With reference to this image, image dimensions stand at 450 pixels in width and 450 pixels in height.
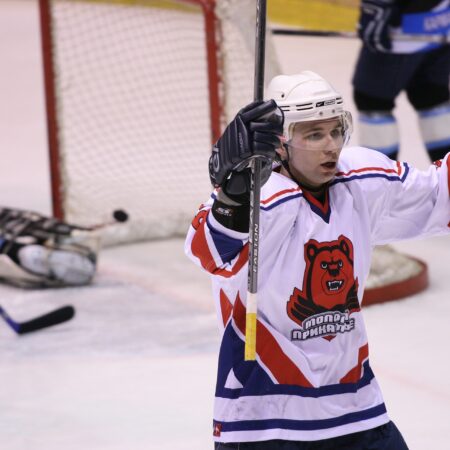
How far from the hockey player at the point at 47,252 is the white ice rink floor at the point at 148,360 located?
59mm

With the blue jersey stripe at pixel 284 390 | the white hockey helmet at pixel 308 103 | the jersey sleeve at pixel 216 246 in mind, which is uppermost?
the white hockey helmet at pixel 308 103

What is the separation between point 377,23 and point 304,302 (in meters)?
2.22

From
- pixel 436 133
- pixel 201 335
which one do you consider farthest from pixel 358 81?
pixel 201 335

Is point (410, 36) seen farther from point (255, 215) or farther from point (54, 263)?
point (255, 215)

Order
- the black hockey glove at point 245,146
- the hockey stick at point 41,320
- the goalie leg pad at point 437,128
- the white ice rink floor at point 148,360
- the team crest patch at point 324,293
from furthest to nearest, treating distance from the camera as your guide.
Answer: the goalie leg pad at point 437,128 → the hockey stick at point 41,320 → the white ice rink floor at point 148,360 → the team crest patch at point 324,293 → the black hockey glove at point 245,146

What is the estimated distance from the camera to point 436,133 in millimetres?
4535

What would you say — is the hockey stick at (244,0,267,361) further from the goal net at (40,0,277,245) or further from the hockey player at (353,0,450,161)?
the hockey player at (353,0,450,161)

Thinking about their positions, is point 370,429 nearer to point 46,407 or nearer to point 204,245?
point 204,245

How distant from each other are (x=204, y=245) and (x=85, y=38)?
15.7 feet

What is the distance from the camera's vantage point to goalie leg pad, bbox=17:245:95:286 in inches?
170

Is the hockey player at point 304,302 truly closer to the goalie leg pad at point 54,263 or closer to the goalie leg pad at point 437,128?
the goalie leg pad at point 54,263

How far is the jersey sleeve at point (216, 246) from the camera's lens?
2.01 metres

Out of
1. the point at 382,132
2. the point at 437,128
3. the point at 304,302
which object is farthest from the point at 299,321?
the point at 437,128

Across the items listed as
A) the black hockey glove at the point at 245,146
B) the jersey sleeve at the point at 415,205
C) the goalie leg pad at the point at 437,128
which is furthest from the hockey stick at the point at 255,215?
the goalie leg pad at the point at 437,128
